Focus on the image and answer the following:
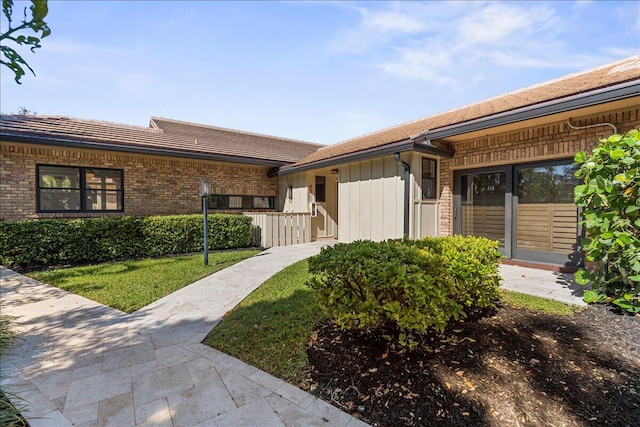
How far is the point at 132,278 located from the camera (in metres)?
6.05

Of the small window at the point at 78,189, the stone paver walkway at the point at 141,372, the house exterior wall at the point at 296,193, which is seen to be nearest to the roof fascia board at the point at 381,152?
the house exterior wall at the point at 296,193

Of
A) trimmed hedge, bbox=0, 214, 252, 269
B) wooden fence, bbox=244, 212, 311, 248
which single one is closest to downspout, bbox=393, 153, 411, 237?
wooden fence, bbox=244, 212, 311, 248

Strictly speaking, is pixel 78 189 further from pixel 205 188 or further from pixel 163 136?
pixel 205 188

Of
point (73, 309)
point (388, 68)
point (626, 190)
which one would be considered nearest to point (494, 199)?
point (626, 190)

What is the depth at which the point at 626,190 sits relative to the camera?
12.5 ft

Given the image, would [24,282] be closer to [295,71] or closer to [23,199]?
[23,199]

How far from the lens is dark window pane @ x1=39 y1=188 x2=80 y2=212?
8438 millimetres

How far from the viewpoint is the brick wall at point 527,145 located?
539 cm

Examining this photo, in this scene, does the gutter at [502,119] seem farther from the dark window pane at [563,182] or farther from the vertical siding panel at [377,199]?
the dark window pane at [563,182]

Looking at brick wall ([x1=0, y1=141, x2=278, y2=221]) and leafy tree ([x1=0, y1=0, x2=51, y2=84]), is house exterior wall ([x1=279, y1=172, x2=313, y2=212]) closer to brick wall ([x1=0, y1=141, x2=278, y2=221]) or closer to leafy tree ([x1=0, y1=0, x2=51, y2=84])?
brick wall ([x1=0, y1=141, x2=278, y2=221])

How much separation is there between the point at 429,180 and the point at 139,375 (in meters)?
7.38

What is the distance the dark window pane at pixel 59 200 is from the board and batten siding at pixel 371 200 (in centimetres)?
803

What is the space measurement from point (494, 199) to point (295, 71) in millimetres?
6380

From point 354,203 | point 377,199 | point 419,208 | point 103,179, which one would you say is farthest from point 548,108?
point 103,179
